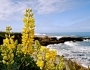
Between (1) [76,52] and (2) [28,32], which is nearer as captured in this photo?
(2) [28,32]

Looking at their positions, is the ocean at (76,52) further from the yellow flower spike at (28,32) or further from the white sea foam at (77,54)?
the yellow flower spike at (28,32)

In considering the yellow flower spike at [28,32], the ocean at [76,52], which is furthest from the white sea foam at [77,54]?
the yellow flower spike at [28,32]

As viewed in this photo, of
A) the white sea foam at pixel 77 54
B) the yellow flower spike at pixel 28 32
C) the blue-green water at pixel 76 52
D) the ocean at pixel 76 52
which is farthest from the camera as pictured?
the blue-green water at pixel 76 52

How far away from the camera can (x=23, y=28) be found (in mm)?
3598

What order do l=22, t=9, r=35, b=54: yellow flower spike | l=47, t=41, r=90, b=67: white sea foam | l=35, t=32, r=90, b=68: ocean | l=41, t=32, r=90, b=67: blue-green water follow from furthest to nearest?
l=41, t=32, r=90, b=67: blue-green water, l=35, t=32, r=90, b=68: ocean, l=47, t=41, r=90, b=67: white sea foam, l=22, t=9, r=35, b=54: yellow flower spike

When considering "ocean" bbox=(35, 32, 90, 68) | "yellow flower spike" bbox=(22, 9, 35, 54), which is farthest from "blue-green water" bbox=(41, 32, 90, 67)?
"yellow flower spike" bbox=(22, 9, 35, 54)

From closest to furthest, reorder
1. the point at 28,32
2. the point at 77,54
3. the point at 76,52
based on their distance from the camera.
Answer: the point at 28,32 → the point at 77,54 → the point at 76,52

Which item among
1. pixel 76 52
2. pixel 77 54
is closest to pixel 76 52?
pixel 76 52

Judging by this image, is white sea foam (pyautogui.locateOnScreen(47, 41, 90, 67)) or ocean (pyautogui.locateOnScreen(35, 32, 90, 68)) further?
ocean (pyautogui.locateOnScreen(35, 32, 90, 68))

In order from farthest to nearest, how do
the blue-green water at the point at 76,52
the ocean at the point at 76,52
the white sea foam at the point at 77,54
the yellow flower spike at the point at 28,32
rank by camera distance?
the blue-green water at the point at 76,52 → the ocean at the point at 76,52 → the white sea foam at the point at 77,54 → the yellow flower spike at the point at 28,32

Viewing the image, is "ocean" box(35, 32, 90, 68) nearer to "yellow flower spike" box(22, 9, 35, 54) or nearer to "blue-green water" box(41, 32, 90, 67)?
"blue-green water" box(41, 32, 90, 67)

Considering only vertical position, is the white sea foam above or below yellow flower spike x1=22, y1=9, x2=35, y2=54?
below

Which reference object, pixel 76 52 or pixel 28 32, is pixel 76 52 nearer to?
pixel 76 52

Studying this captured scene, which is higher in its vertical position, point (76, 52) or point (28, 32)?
point (28, 32)
